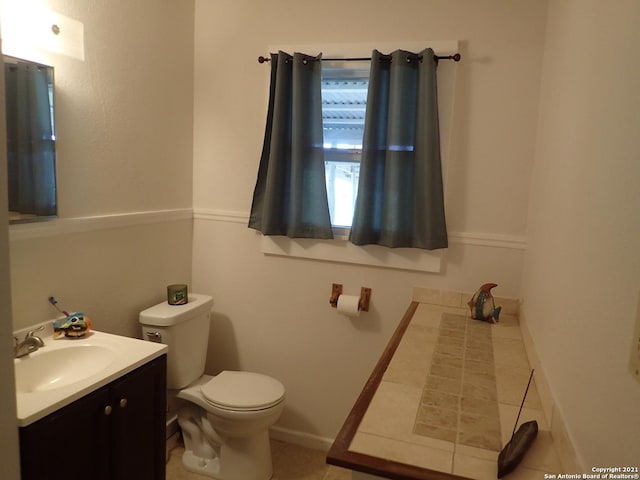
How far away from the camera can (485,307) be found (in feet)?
6.48

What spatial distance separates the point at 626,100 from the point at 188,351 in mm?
2064

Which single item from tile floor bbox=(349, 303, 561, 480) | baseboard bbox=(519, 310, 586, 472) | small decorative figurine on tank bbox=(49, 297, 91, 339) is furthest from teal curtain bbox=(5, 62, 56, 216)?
baseboard bbox=(519, 310, 586, 472)

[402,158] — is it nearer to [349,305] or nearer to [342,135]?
[342,135]

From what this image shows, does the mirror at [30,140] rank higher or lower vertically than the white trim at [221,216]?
higher

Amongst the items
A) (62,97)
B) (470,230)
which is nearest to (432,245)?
(470,230)

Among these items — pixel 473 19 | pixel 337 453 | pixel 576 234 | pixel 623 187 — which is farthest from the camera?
pixel 473 19

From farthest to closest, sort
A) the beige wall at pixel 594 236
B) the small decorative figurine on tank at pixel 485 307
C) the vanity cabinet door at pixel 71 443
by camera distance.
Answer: the small decorative figurine on tank at pixel 485 307, the vanity cabinet door at pixel 71 443, the beige wall at pixel 594 236

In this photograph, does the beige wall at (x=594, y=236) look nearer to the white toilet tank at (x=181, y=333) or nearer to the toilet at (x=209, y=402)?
the toilet at (x=209, y=402)

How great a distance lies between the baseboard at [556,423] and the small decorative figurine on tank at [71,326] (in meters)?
1.64

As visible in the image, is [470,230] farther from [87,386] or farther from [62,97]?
[62,97]

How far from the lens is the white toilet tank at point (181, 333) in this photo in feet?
6.95

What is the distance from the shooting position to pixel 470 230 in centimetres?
221

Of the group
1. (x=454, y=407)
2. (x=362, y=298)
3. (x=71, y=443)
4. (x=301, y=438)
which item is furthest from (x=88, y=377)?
(x=301, y=438)

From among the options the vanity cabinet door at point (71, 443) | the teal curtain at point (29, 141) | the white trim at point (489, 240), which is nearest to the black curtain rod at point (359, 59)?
the white trim at point (489, 240)
